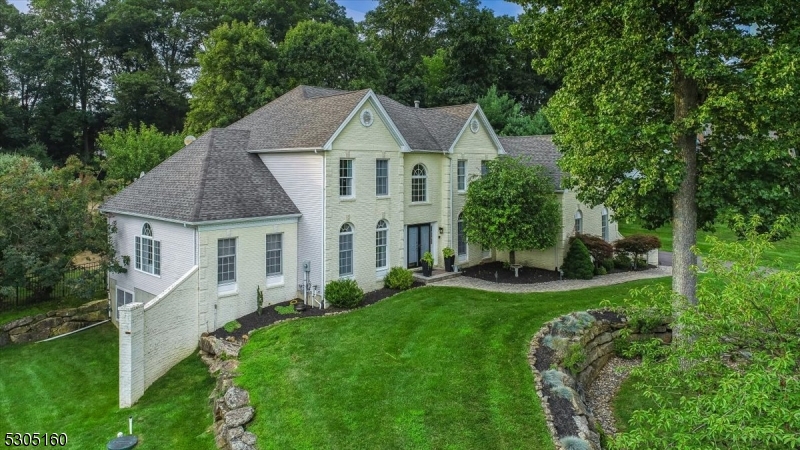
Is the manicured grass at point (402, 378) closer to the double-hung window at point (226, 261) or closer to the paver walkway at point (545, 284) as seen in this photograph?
the double-hung window at point (226, 261)

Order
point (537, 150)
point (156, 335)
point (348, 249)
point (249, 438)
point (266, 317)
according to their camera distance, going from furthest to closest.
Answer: point (537, 150)
point (348, 249)
point (266, 317)
point (156, 335)
point (249, 438)

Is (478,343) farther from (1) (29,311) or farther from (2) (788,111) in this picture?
Result: (1) (29,311)

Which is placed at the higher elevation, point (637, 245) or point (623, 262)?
point (637, 245)

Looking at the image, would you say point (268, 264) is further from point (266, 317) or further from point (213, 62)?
point (213, 62)

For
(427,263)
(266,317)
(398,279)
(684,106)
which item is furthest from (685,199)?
(266,317)

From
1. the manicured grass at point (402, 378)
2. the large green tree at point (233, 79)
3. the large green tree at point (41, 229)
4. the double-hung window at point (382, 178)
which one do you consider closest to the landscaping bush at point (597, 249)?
the manicured grass at point (402, 378)

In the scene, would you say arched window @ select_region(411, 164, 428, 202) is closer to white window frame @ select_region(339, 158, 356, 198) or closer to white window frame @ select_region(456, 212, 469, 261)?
white window frame @ select_region(456, 212, 469, 261)

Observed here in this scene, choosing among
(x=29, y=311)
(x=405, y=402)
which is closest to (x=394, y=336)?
(x=405, y=402)
